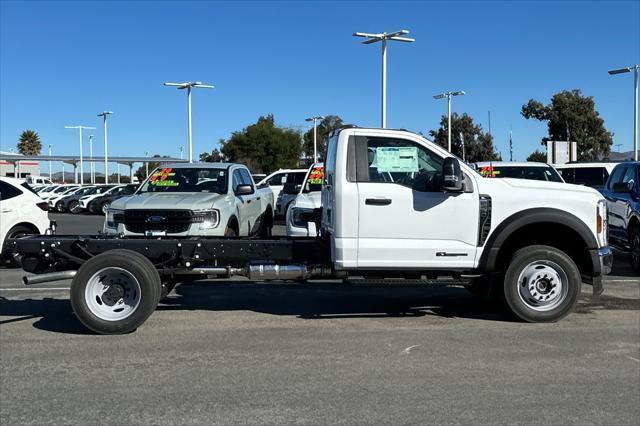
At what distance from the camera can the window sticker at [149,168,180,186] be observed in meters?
10.6

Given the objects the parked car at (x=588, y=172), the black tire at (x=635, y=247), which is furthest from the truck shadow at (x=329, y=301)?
the parked car at (x=588, y=172)

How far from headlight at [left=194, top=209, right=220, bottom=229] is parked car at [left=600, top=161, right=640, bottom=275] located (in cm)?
679

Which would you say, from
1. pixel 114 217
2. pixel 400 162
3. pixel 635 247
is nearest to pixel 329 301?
pixel 400 162

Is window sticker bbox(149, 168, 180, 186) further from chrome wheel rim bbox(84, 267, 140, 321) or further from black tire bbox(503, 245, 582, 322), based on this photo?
black tire bbox(503, 245, 582, 322)

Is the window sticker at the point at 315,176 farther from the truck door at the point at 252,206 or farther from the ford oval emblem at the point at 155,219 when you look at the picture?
the ford oval emblem at the point at 155,219

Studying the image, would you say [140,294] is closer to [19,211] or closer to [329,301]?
[329,301]

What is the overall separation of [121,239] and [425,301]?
13.3 feet

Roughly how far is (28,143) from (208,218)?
10764cm

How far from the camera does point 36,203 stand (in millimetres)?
12102

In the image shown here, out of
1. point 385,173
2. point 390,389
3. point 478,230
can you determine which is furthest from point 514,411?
point 385,173

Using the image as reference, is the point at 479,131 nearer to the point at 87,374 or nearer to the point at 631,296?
the point at 631,296

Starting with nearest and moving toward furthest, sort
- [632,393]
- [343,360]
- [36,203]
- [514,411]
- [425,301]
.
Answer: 1. [514,411]
2. [632,393]
3. [343,360]
4. [425,301]
5. [36,203]

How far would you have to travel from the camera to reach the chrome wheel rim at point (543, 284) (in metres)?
7.13

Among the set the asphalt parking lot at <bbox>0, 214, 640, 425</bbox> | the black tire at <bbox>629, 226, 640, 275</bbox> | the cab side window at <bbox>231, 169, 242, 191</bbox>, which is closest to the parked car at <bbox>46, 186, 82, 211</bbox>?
the cab side window at <bbox>231, 169, 242, 191</bbox>
